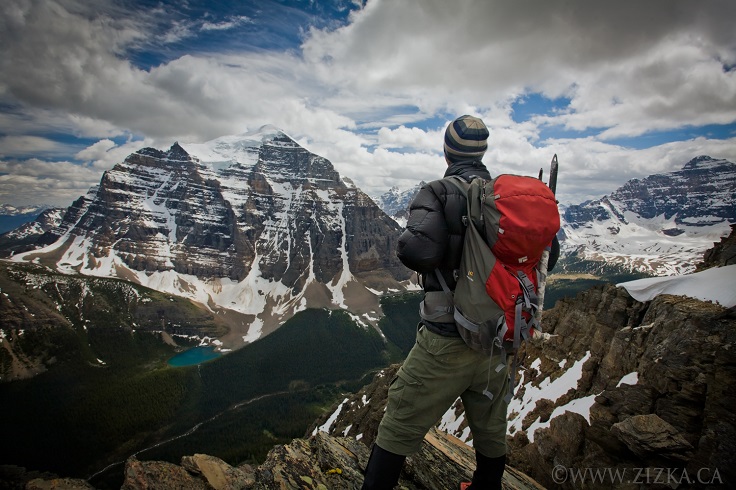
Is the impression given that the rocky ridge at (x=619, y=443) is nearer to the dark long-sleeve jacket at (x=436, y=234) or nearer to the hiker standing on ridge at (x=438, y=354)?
the hiker standing on ridge at (x=438, y=354)

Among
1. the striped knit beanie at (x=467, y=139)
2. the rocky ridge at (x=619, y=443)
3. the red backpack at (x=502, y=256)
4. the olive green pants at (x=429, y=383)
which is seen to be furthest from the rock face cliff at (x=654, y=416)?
the striped knit beanie at (x=467, y=139)

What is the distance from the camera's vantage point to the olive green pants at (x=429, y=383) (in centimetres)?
436

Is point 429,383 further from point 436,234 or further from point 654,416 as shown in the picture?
point 654,416

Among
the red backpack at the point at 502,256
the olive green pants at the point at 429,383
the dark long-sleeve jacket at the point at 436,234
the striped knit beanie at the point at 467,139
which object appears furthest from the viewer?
the striped knit beanie at the point at 467,139

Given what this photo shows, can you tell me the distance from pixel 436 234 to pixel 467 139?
5.46ft

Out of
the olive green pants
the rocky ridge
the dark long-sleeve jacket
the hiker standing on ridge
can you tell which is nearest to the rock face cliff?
the rocky ridge

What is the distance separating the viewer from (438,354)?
435 cm

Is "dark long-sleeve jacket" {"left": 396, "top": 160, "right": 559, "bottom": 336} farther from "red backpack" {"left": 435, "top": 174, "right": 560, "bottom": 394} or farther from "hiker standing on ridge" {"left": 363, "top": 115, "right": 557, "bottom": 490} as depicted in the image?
"red backpack" {"left": 435, "top": 174, "right": 560, "bottom": 394}

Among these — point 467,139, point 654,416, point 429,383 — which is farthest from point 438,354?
point 654,416

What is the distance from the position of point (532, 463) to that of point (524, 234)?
1171 cm

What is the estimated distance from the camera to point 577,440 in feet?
37.6

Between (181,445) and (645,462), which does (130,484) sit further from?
(181,445)

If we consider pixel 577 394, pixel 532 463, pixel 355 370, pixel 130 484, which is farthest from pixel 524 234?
pixel 355 370

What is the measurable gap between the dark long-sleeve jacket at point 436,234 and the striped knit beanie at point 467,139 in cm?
43
